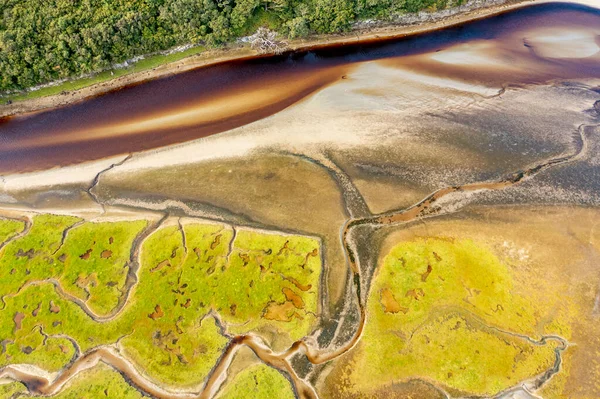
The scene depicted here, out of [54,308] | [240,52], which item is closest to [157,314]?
[54,308]

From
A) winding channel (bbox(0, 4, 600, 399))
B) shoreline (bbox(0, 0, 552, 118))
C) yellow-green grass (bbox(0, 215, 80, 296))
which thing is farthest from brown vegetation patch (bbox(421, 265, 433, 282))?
shoreline (bbox(0, 0, 552, 118))

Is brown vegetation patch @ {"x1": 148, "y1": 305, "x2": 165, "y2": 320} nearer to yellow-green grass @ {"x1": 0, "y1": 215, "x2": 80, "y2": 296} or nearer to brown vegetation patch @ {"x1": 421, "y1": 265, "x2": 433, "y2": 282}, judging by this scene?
yellow-green grass @ {"x1": 0, "y1": 215, "x2": 80, "y2": 296}

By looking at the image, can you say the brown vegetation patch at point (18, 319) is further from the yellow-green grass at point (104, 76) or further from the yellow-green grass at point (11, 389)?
the yellow-green grass at point (104, 76)

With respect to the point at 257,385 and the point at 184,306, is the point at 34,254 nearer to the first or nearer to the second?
the point at 184,306

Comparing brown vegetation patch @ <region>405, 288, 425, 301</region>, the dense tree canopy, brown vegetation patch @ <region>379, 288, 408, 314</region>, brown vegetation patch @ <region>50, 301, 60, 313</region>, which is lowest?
brown vegetation patch @ <region>379, 288, 408, 314</region>

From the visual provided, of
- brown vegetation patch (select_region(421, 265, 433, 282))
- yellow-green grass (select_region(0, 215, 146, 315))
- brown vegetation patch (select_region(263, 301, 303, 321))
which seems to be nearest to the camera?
brown vegetation patch (select_region(263, 301, 303, 321))

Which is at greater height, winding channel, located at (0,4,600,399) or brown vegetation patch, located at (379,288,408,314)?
winding channel, located at (0,4,600,399)

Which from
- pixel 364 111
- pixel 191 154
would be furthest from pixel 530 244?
pixel 191 154
